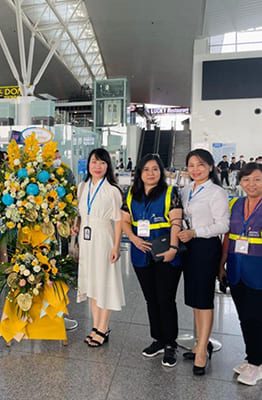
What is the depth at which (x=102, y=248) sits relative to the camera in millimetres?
2615

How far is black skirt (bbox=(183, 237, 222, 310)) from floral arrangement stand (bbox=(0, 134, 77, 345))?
104 cm

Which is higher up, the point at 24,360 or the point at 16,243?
the point at 16,243

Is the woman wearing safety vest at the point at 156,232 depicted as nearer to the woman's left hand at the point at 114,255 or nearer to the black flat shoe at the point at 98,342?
the woman's left hand at the point at 114,255

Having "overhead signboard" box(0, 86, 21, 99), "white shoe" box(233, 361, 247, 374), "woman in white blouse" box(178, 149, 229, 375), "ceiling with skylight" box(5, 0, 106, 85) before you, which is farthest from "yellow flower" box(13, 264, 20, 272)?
"overhead signboard" box(0, 86, 21, 99)

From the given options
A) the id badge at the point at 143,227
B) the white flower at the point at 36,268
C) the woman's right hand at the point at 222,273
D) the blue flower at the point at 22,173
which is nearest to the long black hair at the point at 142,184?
the id badge at the point at 143,227

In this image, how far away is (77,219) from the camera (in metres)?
2.78

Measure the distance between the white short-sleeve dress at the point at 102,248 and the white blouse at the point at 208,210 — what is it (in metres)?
0.64

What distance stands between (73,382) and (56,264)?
0.94 metres

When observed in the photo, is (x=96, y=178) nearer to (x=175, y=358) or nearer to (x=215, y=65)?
(x=175, y=358)

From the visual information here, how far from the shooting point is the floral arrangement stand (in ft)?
8.19

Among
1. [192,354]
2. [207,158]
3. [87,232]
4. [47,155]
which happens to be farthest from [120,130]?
[192,354]

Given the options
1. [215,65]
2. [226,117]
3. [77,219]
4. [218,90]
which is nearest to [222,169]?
[226,117]

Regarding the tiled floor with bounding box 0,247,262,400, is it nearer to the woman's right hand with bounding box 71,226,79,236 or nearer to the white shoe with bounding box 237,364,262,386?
the white shoe with bounding box 237,364,262,386

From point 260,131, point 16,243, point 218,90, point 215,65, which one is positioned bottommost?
point 16,243
